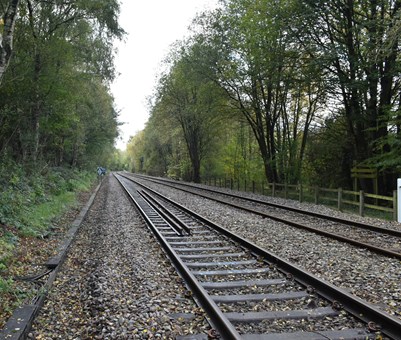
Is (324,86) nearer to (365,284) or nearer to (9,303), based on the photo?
(365,284)

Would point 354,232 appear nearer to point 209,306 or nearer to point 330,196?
point 209,306

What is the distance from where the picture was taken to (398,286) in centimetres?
519

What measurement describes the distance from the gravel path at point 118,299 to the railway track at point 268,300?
30cm

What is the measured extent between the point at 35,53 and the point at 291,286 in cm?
1443

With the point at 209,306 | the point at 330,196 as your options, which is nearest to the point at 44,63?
the point at 209,306

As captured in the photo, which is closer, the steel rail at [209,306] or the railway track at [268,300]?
the steel rail at [209,306]

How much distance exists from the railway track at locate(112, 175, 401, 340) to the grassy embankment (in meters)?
2.47

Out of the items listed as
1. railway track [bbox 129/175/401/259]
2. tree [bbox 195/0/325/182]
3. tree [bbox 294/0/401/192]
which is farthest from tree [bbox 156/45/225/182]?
railway track [bbox 129/175/401/259]

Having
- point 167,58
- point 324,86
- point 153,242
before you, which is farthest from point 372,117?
point 167,58

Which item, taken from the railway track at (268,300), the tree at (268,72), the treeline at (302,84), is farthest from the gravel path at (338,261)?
the tree at (268,72)

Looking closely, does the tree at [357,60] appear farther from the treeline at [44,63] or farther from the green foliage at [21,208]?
the green foliage at [21,208]

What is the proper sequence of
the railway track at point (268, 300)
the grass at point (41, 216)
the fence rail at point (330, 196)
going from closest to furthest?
the railway track at point (268, 300) < the grass at point (41, 216) < the fence rail at point (330, 196)

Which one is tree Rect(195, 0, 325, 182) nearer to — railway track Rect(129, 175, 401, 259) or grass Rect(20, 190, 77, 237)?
railway track Rect(129, 175, 401, 259)

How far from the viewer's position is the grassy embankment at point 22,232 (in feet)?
16.3
